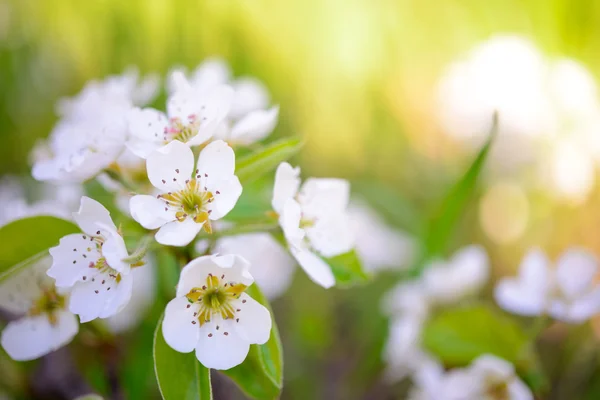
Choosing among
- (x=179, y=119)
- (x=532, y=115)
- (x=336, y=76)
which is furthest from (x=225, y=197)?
(x=336, y=76)

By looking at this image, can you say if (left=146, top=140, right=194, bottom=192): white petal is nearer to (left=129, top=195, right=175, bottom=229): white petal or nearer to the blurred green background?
(left=129, top=195, right=175, bottom=229): white petal

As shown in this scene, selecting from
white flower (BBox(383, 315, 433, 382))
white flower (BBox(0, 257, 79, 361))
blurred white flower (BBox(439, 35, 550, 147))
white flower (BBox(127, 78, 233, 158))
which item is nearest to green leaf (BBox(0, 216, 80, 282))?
white flower (BBox(0, 257, 79, 361))

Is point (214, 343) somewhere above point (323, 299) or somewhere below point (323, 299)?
above

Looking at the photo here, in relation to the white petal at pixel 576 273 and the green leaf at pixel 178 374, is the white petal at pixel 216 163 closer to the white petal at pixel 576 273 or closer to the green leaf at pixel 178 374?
the green leaf at pixel 178 374

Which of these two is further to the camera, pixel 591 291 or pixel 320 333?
pixel 320 333

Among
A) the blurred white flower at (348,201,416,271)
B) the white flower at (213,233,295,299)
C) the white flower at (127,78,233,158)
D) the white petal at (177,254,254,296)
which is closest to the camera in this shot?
the white petal at (177,254,254,296)

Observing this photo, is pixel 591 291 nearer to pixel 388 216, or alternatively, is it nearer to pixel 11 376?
pixel 388 216

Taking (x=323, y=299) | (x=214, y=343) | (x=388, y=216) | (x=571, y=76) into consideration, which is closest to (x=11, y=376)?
(x=214, y=343)
